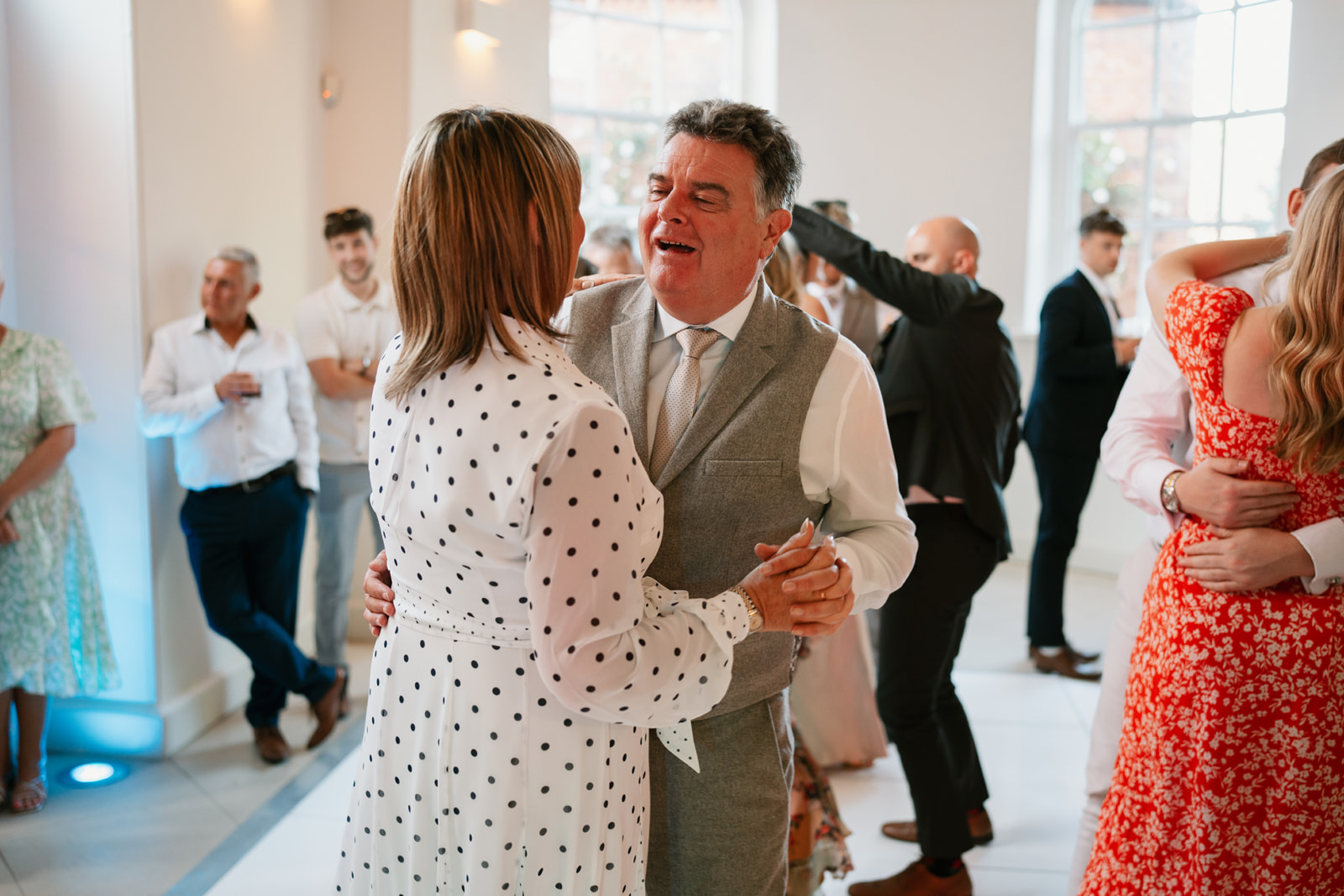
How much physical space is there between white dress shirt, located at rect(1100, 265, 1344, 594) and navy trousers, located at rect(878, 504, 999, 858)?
1.86ft

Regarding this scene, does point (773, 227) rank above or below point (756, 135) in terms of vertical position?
below

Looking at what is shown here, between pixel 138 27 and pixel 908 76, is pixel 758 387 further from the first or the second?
pixel 908 76

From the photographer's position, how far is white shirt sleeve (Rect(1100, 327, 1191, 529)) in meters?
2.00

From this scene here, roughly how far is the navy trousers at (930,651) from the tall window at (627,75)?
13.9 ft

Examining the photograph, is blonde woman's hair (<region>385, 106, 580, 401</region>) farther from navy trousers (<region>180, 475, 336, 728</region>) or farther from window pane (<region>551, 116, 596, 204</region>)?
window pane (<region>551, 116, 596, 204</region>)

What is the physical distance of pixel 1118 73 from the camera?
20.9 ft

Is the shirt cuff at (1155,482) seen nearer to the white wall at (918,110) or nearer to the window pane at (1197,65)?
the white wall at (918,110)

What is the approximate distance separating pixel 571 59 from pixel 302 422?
3.56 meters

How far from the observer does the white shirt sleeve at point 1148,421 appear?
1998 mm

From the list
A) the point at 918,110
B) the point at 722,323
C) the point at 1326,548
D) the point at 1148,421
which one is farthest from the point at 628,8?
the point at 1326,548

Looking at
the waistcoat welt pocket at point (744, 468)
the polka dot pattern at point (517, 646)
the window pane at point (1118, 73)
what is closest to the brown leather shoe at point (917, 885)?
the polka dot pattern at point (517, 646)

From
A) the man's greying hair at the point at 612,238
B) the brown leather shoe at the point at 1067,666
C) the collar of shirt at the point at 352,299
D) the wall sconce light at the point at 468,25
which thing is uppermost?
the wall sconce light at the point at 468,25

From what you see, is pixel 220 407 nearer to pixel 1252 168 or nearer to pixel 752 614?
pixel 752 614

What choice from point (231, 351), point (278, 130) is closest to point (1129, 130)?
point (278, 130)
